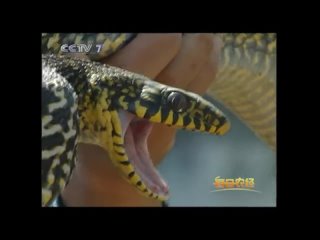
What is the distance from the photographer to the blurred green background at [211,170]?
8.84ft

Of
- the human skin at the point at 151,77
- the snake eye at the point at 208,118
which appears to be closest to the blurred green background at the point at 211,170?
the human skin at the point at 151,77

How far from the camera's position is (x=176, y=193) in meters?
2.69

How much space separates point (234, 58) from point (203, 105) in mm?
469

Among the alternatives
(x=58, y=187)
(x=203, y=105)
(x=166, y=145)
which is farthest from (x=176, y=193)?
(x=58, y=187)

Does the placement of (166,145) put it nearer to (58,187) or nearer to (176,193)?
(176,193)

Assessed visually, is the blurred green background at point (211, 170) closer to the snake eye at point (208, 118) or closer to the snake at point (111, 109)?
the snake at point (111, 109)

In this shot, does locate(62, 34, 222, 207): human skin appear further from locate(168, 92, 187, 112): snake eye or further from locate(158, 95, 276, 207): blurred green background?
locate(168, 92, 187, 112): snake eye

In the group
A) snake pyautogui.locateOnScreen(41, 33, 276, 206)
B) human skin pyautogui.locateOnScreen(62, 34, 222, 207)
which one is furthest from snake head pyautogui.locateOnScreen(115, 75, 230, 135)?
human skin pyautogui.locateOnScreen(62, 34, 222, 207)

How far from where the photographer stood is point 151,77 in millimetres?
2699

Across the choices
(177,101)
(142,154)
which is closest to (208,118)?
(177,101)

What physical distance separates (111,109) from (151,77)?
1.01 ft

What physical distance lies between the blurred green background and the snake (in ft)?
0.25

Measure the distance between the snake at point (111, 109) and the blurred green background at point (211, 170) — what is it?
0.25ft

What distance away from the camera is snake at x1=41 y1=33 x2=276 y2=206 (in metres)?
2.27
